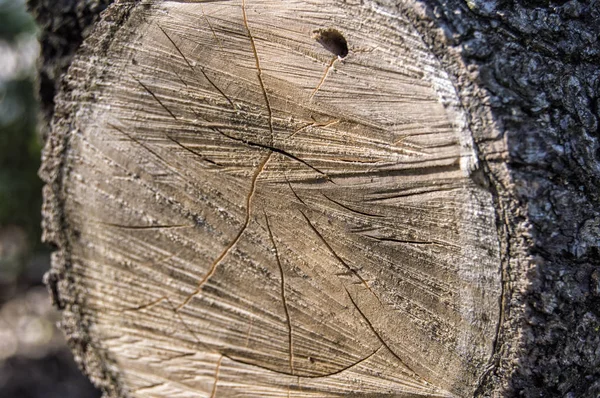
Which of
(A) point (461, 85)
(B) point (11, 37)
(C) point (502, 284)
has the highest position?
(A) point (461, 85)

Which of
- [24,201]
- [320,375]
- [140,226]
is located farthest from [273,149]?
[24,201]

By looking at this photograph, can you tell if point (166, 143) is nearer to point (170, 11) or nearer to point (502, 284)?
point (170, 11)

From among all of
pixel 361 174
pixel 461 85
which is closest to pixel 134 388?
pixel 361 174

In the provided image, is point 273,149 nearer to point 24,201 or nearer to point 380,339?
point 380,339

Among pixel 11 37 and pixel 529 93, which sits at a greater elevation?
pixel 529 93

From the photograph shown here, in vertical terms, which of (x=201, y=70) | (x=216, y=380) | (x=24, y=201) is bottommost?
(x=24, y=201)

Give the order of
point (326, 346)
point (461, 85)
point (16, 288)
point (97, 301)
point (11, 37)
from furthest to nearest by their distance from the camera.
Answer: point (16, 288) < point (11, 37) < point (97, 301) < point (326, 346) < point (461, 85)
